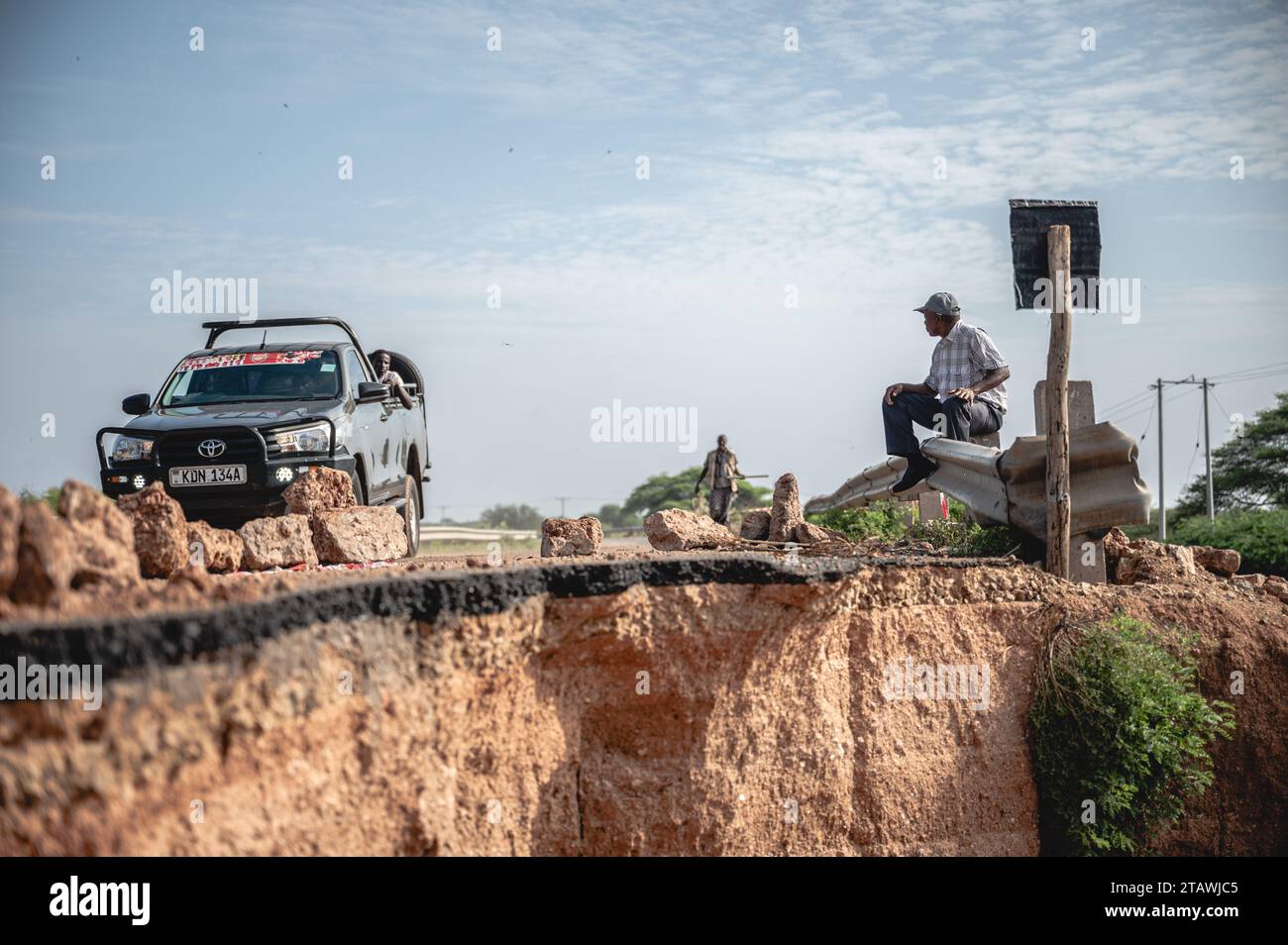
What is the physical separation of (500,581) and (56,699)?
1.80m

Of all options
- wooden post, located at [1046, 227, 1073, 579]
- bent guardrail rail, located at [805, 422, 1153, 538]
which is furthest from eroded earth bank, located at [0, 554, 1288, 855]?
bent guardrail rail, located at [805, 422, 1153, 538]

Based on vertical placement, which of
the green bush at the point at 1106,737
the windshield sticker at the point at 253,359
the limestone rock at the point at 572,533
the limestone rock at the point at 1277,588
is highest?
the windshield sticker at the point at 253,359

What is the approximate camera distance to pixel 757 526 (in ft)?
38.2

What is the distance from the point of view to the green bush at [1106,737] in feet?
23.6

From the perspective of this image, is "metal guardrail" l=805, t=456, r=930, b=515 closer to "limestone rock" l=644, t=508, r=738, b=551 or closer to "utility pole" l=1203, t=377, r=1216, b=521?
"limestone rock" l=644, t=508, r=738, b=551

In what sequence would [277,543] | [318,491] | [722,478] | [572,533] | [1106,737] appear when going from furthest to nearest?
[722,478]
[572,533]
[318,491]
[1106,737]
[277,543]

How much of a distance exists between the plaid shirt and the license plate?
16.8 feet

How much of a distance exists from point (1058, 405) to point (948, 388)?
1212mm

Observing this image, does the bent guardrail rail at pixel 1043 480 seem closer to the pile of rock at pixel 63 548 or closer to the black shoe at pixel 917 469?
the black shoe at pixel 917 469

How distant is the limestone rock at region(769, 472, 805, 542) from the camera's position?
10.9 meters

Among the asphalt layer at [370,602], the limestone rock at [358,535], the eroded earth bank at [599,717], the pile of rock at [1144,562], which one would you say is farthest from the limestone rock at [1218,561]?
the limestone rock at [358,535]

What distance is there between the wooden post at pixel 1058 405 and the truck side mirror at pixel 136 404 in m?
6.92

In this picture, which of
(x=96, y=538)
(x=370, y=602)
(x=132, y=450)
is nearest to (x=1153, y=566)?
(x=370, y=602)

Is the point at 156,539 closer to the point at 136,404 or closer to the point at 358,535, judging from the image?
the point at 358,535
